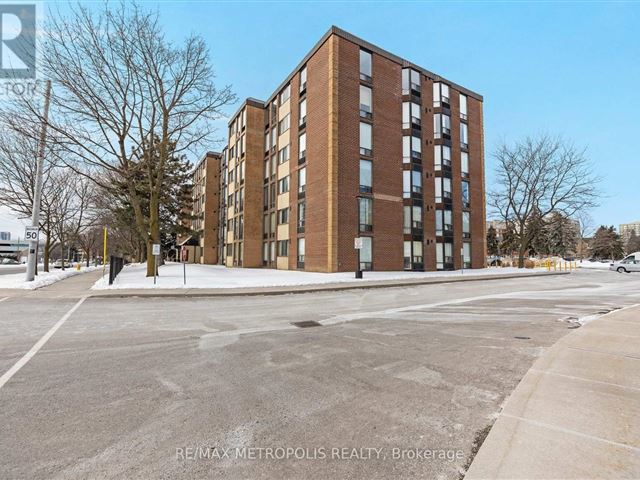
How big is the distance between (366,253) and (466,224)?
14.8 m

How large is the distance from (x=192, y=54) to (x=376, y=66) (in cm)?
1643

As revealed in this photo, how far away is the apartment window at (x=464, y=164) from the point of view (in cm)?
3727

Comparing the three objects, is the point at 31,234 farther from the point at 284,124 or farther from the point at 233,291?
the point at 284,124

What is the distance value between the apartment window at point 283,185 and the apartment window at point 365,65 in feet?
38.0

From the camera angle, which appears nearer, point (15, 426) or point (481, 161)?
point (15, 426)

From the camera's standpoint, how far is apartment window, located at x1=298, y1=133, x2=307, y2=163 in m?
31.6

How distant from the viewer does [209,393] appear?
13.5 feet

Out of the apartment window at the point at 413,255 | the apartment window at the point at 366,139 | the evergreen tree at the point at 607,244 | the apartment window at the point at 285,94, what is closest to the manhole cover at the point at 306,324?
the apartment window at the point at 366,139

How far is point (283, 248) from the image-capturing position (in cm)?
3459

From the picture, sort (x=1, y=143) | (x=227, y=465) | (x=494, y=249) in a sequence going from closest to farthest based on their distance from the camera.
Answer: (x=227, y=465) < (x=1, y=143) < (x=494, y=249)

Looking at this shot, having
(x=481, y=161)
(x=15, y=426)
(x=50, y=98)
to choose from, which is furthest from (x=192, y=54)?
(x=481, y=161)

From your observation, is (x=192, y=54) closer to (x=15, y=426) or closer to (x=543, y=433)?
(x=15, y=426)

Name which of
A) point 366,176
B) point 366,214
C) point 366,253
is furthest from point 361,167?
point 366,253

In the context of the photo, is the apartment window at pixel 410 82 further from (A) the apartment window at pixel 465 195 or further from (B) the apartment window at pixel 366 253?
(B) the apartment window at pixel 366 253
